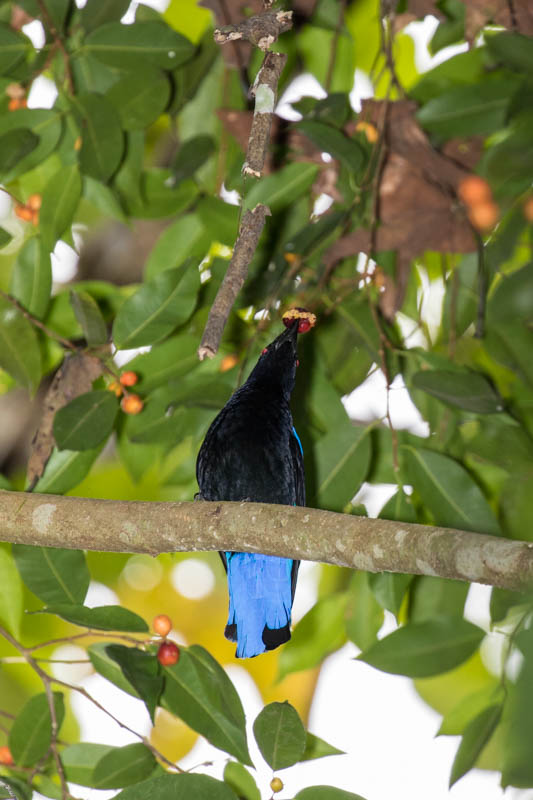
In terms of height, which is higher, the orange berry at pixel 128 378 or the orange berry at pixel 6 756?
the orange berry at pixel 128 378

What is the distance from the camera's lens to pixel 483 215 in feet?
9.73

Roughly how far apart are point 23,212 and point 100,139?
1.26 ft

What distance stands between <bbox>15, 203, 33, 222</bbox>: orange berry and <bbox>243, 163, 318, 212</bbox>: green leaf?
30.7 inches

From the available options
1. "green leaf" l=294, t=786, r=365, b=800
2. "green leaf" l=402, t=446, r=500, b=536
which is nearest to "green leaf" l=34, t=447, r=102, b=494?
"green leaf" l=402, t=446, r=500, b=536

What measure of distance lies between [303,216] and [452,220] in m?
0.60

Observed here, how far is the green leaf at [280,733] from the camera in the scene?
6.97 feet

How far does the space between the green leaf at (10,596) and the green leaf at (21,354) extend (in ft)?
1.91

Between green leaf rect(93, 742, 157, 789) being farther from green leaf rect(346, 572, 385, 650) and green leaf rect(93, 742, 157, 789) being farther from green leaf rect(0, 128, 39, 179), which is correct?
green leaf rect(0, 128, 39, 179)

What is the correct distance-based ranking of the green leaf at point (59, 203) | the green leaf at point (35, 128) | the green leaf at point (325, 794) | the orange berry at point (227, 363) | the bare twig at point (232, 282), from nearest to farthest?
the bare twig at point (232, 282) → the green leaf at point (325, 794) → the green leaf at point (59, 203) → the green leaf at point (35, 128) → the orange berry at point (227, 363)

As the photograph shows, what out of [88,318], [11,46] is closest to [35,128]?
[11,46]

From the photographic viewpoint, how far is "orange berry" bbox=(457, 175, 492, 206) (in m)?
2.94

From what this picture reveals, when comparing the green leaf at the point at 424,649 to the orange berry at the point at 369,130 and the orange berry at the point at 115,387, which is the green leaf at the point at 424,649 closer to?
the orange berry at the point at 115,387

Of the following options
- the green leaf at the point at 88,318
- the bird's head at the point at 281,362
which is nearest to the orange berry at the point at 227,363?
the bird's head at the point at 281,362

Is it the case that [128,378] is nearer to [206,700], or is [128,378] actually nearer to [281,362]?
[281,362]
